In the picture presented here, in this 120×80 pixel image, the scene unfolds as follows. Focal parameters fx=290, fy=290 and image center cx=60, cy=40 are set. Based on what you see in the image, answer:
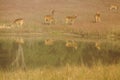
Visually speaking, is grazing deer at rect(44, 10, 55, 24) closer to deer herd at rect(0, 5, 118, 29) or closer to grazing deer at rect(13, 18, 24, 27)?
deer herd at rect(0, 5, 118, 29)

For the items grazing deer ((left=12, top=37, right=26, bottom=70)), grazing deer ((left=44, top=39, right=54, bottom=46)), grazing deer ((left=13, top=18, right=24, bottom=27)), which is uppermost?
grazing deer ((left=13, top=18, right=24, bottom=27))

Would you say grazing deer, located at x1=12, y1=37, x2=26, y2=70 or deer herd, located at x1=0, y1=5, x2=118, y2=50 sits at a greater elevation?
deer herd, located at x1=0, y1=5, x2=118, y2=50

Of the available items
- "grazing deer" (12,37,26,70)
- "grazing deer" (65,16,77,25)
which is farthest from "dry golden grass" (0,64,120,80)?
"grazing deer" (65,16,77,25)

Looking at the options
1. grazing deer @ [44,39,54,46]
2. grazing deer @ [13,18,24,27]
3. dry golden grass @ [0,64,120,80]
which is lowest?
dry golden grass @ [0,64,120,80]

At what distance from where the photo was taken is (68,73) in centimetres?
151

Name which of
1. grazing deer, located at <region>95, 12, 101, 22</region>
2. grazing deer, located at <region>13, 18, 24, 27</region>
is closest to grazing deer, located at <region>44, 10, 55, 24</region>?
grazing deer, located at <region>13, 18, 24, 27</region>

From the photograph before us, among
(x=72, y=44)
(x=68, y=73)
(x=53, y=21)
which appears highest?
(x=53, y=21)

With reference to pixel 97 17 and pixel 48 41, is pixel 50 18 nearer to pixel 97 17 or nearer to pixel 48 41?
pixel 48 41

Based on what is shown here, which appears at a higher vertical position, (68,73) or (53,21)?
(53,21)

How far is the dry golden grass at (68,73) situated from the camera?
58.8 inches

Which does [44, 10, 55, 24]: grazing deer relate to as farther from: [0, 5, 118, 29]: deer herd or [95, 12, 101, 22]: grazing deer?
[95, 12, 101, 22]: grazing deer

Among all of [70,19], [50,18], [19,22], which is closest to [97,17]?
[70,19]

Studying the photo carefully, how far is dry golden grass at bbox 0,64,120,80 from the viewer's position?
149cm

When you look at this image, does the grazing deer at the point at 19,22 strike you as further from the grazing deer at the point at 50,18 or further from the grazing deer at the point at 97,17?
the grazing deer at the point at 97,17
